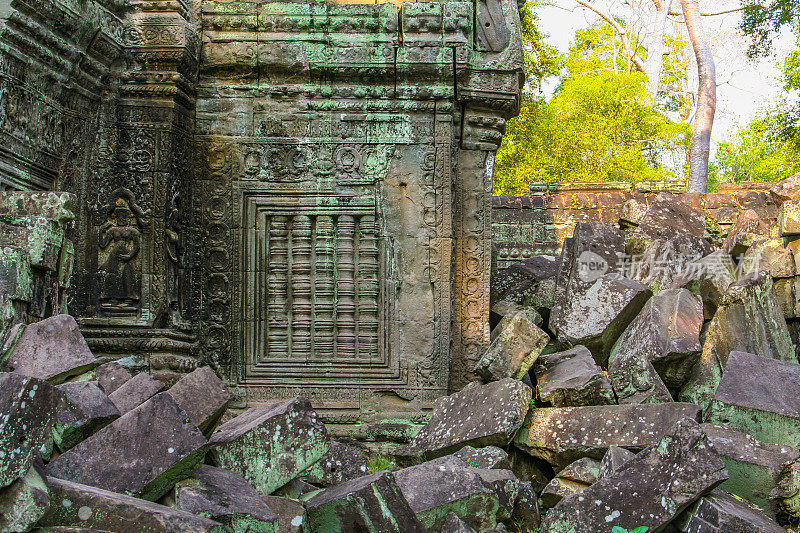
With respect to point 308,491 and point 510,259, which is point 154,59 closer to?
point 308,491

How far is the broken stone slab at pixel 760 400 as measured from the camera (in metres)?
4.99

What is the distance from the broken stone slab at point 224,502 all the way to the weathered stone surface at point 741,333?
3366 millimetres

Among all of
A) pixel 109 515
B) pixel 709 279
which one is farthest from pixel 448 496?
pixel 709 279

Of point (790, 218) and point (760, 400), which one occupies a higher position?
point (790, 218)

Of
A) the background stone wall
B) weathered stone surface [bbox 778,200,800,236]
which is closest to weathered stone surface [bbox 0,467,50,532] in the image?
weathered stone surface [bbox 778,200,800,236]

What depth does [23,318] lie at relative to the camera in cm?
450

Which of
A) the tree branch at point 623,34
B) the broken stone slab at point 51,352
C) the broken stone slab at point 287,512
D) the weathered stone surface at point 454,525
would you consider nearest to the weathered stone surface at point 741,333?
the weathered stone surface at point 454,525

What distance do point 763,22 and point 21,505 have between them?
55.3 ft

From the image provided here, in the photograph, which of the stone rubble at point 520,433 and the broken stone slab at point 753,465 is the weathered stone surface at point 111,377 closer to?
the stone rubble at point 520,433

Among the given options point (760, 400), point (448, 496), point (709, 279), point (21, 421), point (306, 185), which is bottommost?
point (448, 496)

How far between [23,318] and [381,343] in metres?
2.80

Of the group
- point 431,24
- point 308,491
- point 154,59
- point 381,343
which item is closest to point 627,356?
point 381,343

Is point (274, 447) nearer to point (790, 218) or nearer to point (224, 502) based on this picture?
point (224, 502)

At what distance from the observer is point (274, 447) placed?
4176 millimetres
